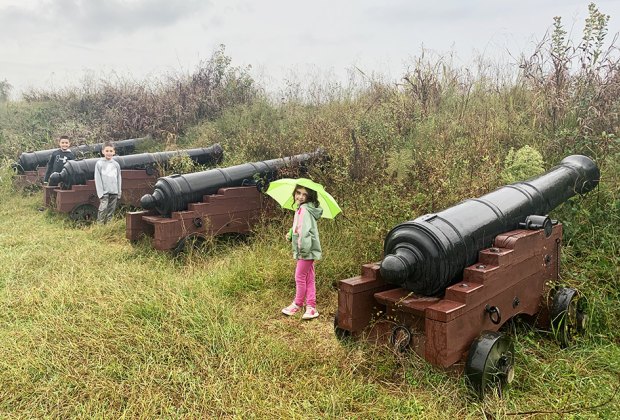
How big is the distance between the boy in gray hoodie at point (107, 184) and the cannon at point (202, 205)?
193cm

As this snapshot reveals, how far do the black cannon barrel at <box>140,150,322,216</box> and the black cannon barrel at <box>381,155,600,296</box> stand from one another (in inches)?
117

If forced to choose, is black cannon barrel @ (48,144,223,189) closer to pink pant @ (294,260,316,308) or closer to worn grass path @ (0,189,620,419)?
worn grass path @ (0,189,620,419)

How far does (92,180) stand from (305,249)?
5045mm

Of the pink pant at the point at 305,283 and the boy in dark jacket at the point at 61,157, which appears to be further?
the boy in dark jacket at the point at 61,157

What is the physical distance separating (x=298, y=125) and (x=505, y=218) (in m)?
5.72

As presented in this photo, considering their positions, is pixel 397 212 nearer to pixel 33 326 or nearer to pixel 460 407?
pixel 460 407

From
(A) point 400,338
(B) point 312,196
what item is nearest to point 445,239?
(A) point 400,338

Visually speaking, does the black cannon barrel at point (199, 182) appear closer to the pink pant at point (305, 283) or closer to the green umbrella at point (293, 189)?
the green umbrella at point (293, 189)

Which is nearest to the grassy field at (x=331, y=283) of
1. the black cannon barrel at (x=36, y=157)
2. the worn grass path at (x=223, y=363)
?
the worn grass path at (x=223, y=363)

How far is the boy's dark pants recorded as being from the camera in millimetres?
7027

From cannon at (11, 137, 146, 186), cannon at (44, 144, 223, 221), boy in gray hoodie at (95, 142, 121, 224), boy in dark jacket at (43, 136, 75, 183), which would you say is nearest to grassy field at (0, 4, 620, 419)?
cannon at (44, 144, 223, 221)

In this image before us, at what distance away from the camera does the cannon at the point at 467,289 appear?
2.38 metres

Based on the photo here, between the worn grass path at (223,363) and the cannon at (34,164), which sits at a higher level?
the cannon at (34,164)

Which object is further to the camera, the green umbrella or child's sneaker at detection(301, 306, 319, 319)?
the green umbrella
